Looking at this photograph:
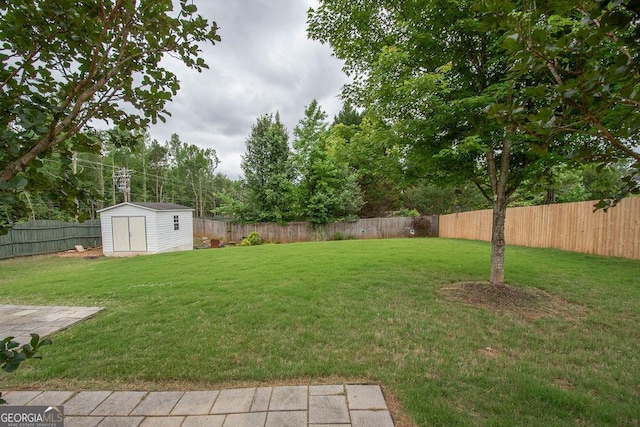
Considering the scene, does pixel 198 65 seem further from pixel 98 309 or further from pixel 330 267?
pixel 330 267

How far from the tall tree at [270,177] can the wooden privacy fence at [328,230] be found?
660mm

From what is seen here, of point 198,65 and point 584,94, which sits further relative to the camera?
point 198,65

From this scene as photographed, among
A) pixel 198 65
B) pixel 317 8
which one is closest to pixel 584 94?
pixel 198 65

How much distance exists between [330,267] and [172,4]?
5.98 meters

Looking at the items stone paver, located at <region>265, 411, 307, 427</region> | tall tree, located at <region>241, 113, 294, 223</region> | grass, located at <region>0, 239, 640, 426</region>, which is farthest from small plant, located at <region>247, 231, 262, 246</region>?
stone paver, located at <region>265, 411, 307, 427</region>

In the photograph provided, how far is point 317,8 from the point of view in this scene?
5.40 metres

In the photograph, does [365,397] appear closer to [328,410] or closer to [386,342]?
[328,410]

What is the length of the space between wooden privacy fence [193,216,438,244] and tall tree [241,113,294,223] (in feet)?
2.16

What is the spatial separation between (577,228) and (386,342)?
30.5 ft

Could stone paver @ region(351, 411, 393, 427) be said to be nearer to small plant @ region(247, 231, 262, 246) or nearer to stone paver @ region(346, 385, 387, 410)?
stone paver @ region(346, 385, 387, 410)

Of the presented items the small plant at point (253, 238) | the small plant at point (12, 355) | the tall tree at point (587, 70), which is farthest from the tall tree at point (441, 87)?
the small plant at point (253, 238)

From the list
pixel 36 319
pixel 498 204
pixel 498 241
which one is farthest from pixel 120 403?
pixel 498 204

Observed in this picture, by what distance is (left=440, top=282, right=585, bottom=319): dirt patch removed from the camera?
13.3 feet

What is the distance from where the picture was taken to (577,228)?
8.97 metres
